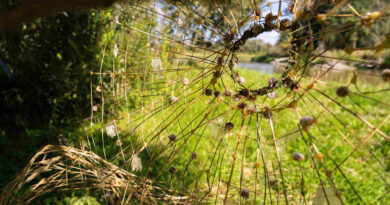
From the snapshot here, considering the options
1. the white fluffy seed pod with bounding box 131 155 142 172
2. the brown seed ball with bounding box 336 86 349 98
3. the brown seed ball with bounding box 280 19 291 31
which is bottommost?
the white fluffy seed pod with bounding box 131 155 142 172

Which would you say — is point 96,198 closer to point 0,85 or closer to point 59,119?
point 59,119

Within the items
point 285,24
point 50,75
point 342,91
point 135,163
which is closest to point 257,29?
point 285,24

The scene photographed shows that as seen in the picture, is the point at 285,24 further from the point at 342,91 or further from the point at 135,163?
the point at 135,163

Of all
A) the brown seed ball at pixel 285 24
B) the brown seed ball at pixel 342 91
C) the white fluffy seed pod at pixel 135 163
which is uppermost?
the brown seed ball at pixel 285 24

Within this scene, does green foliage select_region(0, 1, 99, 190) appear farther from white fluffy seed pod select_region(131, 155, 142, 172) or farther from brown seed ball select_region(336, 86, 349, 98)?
brown seed ball select_region(336, 86, 349, 98)

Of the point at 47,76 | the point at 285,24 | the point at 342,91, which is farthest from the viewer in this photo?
the point at 47,76

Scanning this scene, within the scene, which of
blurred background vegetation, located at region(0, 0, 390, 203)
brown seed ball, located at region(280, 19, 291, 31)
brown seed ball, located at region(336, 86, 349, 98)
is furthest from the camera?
blurred background vegetation, located at region(0, 0, 390, 203)

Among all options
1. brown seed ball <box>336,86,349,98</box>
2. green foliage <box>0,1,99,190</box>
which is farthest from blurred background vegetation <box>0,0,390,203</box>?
brown seed ball <box>336,86,349,98</box>

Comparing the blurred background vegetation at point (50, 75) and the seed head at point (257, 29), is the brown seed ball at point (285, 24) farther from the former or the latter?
the blurred background vegetation at point (50, 75)

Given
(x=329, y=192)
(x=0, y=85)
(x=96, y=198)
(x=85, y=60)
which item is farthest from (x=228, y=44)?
(x=0, y=85)

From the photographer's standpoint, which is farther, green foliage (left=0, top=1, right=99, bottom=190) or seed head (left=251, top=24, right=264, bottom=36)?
green foliage (left=0, top=1, right=99, bottom=190)

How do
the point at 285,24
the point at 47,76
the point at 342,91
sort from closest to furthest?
the point at 342,91 < the point at 285,24 < the point at 47,76

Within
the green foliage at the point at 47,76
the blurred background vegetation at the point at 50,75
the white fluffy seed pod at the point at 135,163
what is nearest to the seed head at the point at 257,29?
the white fluffy seed pod at the point at 135,163
